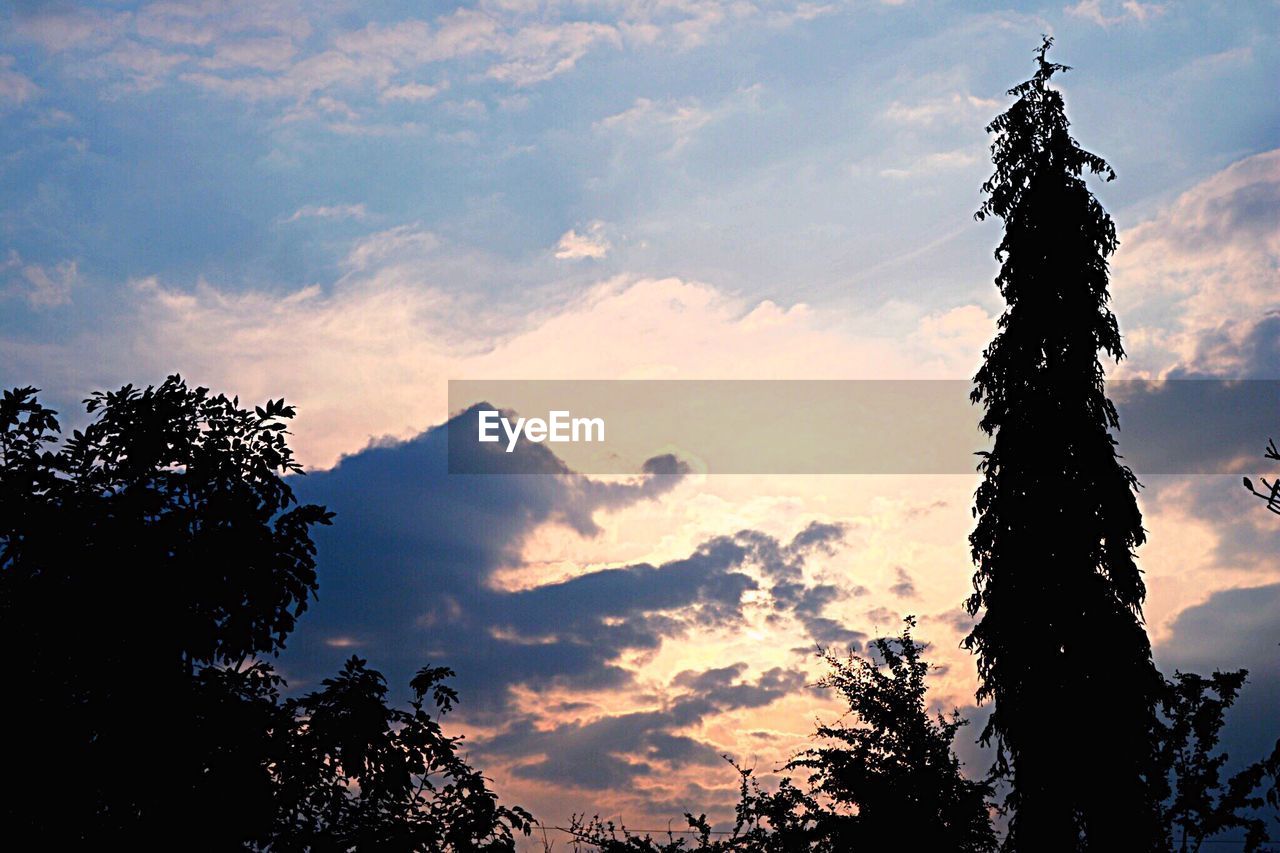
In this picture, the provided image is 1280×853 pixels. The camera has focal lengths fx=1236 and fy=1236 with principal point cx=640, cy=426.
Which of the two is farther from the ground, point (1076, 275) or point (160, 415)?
point (1076, 275)

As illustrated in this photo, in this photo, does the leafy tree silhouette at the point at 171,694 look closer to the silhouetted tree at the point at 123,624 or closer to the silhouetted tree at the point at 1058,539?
the silhouetted tree at the point at 123,624

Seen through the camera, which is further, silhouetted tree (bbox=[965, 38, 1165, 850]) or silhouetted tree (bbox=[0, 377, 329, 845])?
silhouetted tree (bbox=[965, 38, 1165, 850])

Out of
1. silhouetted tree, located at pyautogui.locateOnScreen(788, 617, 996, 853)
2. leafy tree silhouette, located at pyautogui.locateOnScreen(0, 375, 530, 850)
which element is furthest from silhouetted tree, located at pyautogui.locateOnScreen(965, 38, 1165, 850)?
leafy tree silhouette, located at pyautogui.locateOnScreen(0, 375, 530, 850)

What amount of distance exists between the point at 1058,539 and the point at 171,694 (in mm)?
22143

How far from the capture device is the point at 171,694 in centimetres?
1482

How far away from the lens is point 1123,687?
97.0ft

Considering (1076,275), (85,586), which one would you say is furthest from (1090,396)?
(85,586)

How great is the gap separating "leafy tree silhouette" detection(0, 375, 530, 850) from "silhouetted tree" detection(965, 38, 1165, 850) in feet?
60.0

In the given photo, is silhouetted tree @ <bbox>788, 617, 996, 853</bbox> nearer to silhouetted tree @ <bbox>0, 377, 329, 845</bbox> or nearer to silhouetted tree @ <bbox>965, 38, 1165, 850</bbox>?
silhouetted tree @ <bbox>965, 38, 1165, 850</bbox>

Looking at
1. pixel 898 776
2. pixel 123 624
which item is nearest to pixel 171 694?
pixel 123 624

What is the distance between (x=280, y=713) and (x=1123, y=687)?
853 inches

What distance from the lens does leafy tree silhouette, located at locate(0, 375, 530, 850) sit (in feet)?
47.2

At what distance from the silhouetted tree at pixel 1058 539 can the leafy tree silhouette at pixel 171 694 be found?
720 inches

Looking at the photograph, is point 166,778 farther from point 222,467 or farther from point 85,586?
point 222,467
